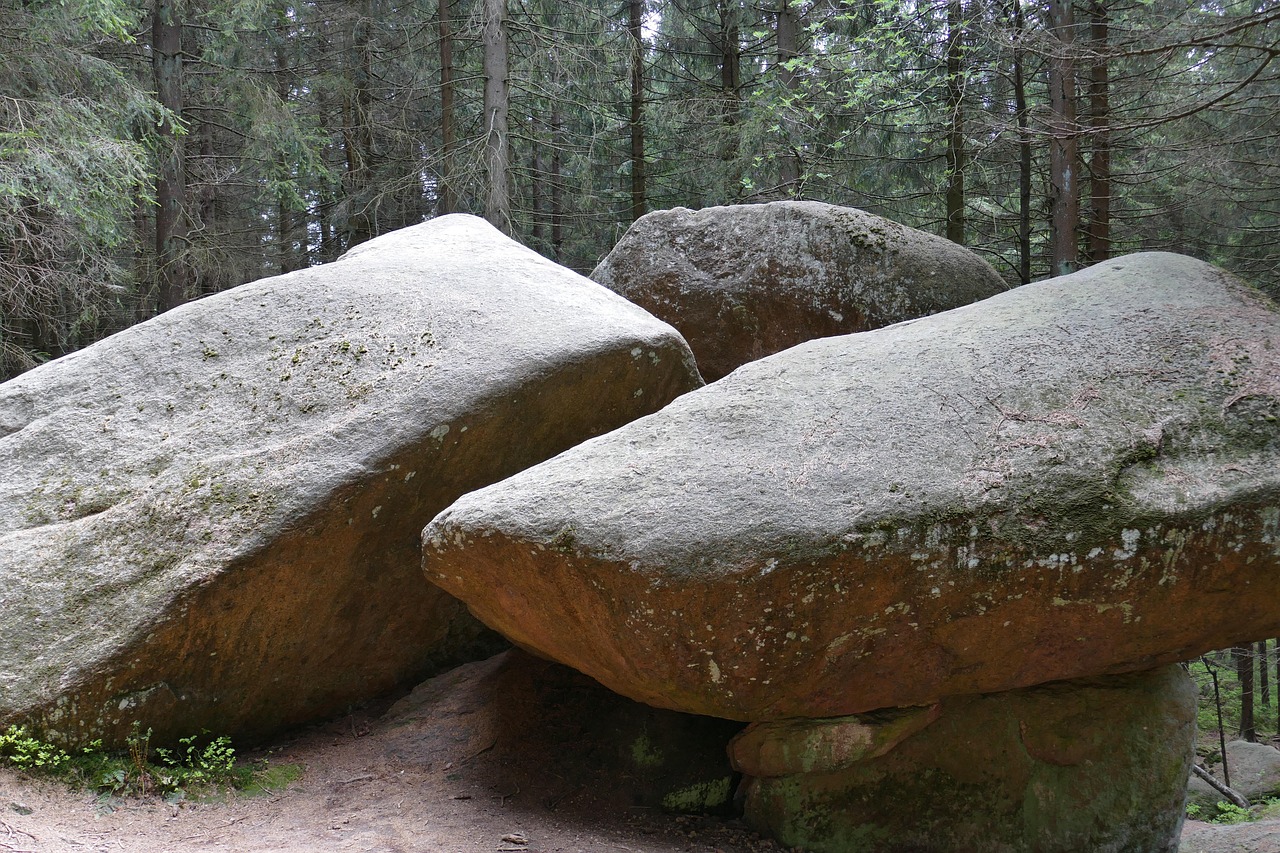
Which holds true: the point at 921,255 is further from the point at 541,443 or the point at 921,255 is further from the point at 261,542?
the point at 261,542

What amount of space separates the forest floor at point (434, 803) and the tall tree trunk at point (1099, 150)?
20.4 feet

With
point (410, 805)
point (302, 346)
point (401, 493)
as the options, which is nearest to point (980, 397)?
point (401, 493)

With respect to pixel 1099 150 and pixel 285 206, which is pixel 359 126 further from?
pixel 1099 150

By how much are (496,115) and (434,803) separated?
10104 millimetres

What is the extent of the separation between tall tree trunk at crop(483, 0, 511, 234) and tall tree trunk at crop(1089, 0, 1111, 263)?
7.11m

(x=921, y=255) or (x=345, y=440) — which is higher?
(x=921, y=255)

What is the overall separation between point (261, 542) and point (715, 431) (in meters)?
2.20

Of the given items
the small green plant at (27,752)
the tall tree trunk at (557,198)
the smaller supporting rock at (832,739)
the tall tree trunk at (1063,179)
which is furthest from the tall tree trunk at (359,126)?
the smaller supporting rock at (832,739)

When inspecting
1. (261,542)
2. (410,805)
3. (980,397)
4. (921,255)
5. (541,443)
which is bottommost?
(410,805)

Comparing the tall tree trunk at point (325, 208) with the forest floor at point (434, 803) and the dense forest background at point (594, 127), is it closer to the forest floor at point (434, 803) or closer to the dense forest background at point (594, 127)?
the dense forest background at point (594, 127)

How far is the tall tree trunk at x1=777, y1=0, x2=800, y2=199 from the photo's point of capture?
39.0ft

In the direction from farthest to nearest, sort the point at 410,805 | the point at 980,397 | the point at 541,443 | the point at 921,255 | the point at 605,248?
the point at 605,248 → the point at 921,255 → the point at 541,443 → the point at 410,805 → the point at 980,397

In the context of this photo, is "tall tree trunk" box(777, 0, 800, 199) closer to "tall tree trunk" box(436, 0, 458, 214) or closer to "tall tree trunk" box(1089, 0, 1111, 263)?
"tall tree trunk" box(1089, 0, 1111, 263)

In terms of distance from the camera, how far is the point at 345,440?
173 inches
